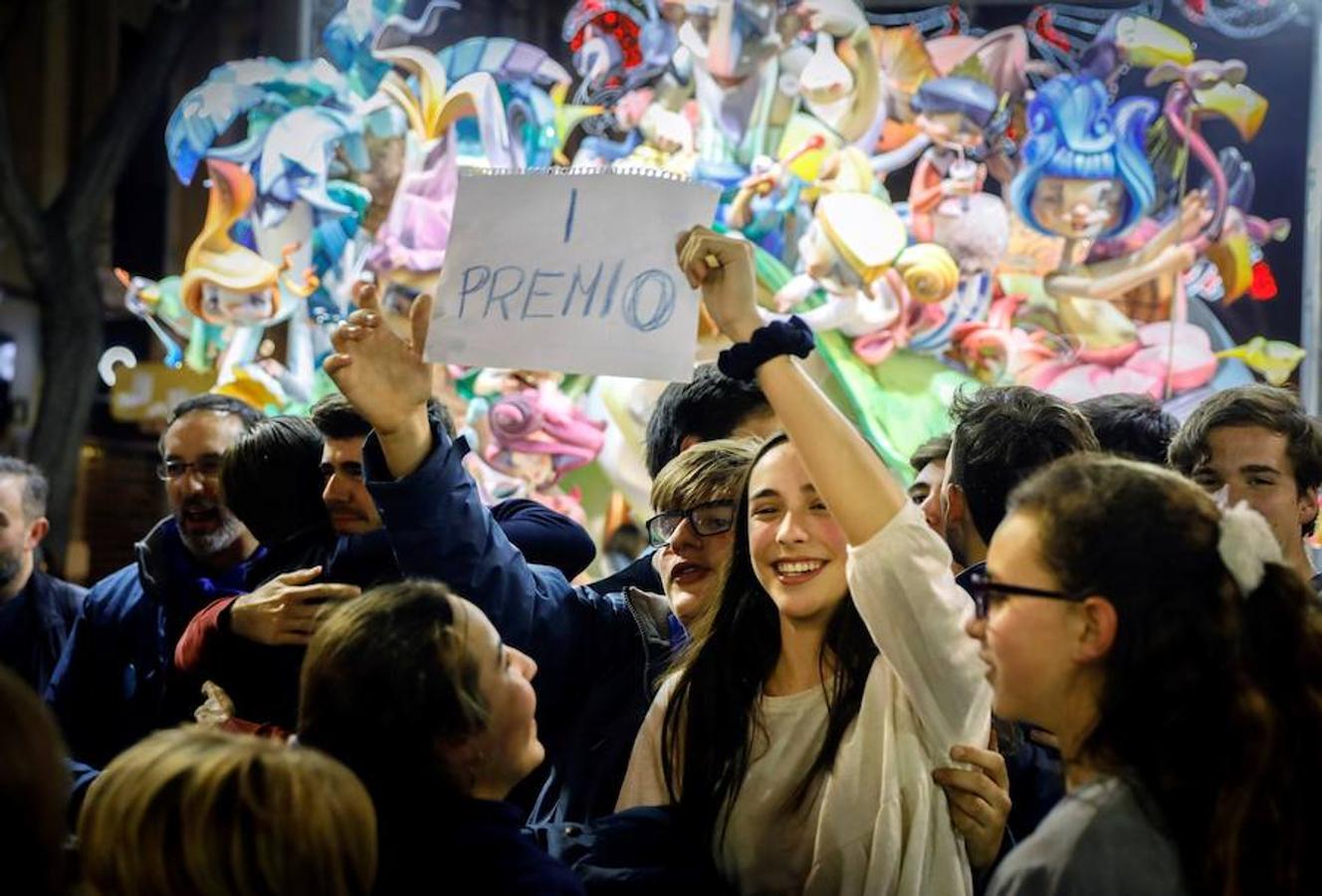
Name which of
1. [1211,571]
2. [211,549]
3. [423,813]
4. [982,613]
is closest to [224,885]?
[423,813]

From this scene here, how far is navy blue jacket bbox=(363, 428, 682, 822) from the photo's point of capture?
6.35 ft

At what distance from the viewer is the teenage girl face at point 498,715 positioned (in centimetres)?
163

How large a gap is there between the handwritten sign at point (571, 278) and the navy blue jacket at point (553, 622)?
6.7 inches

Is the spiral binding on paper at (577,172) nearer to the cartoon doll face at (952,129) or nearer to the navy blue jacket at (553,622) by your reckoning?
the navy blue jacket at (553,622)

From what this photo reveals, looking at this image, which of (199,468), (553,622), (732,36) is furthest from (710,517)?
(732,36)

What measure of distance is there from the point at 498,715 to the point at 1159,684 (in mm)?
672

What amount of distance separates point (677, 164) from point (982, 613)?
11.6 feet

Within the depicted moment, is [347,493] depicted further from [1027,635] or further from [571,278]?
[1027,635]

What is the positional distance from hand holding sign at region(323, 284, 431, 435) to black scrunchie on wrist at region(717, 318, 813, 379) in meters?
0.43

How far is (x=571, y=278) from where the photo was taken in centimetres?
204

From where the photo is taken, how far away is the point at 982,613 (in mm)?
1542

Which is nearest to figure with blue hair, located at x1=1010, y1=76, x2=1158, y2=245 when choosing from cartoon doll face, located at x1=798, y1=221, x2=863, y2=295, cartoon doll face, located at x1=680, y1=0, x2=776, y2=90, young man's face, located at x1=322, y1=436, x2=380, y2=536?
cartoon doll face, located at x1=798, y1=221, x2=863, y2=295

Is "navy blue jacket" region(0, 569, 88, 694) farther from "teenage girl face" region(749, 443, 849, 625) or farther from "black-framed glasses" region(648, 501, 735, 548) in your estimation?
"teenage girl face" region(749, 443, 849, 625)

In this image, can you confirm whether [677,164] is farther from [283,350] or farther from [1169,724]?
[1169,724]
